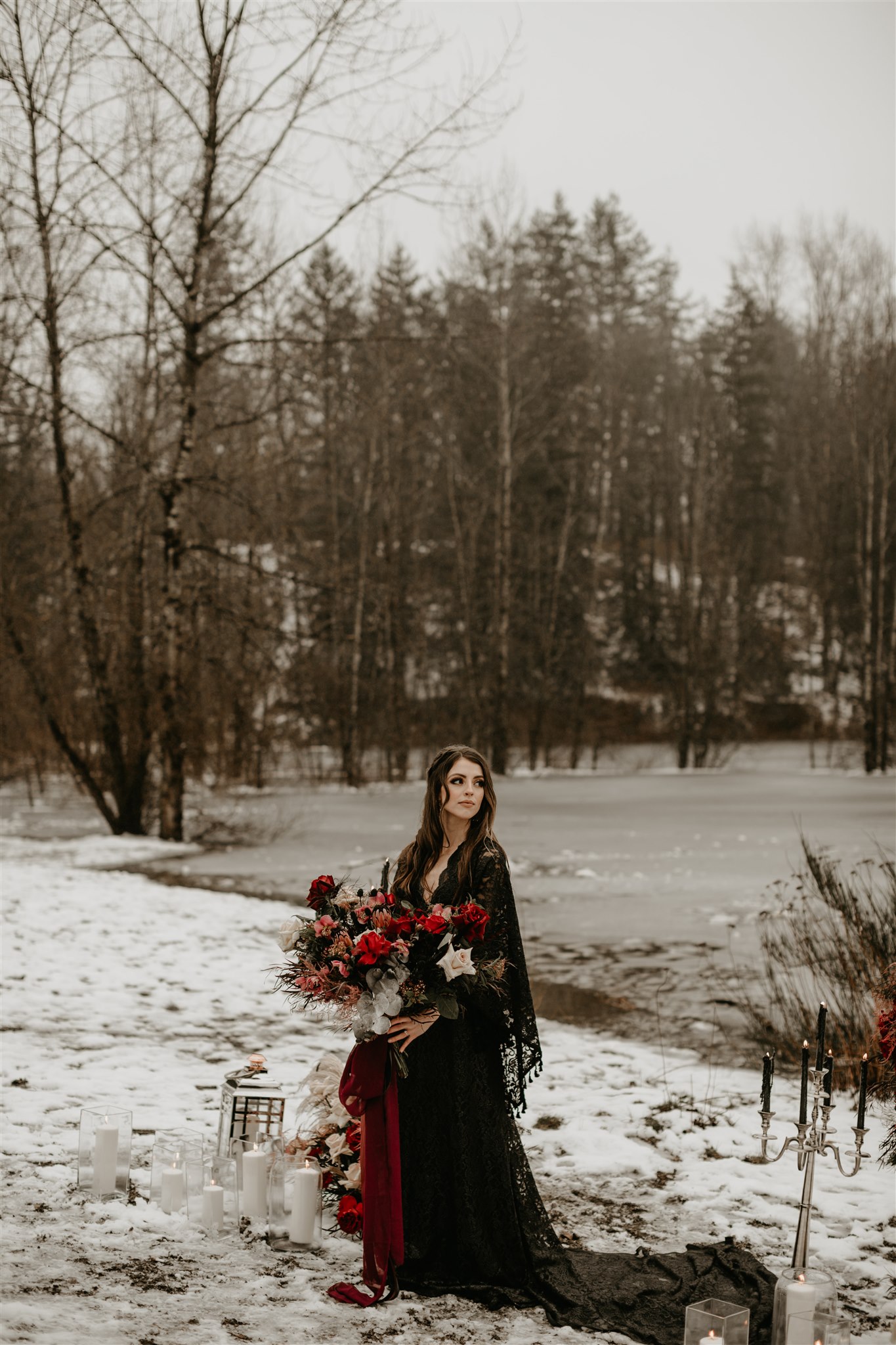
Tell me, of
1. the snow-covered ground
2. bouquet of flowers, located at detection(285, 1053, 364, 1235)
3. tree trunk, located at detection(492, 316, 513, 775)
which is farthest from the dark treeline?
bouquet of flowers, located at detection(285, 1053, 364, 1235)

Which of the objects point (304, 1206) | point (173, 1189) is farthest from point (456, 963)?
point (173, 1189)

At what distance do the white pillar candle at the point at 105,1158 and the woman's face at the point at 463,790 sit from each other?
67.3 inches

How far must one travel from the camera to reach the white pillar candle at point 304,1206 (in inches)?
166

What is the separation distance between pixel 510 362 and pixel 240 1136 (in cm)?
2377

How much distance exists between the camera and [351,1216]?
4.39m

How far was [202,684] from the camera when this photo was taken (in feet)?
61.7

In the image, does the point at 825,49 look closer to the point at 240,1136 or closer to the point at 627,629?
the point at 240,1136

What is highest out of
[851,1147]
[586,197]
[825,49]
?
[586,197]

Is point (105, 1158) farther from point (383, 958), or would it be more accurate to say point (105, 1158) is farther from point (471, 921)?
point (471, 921)

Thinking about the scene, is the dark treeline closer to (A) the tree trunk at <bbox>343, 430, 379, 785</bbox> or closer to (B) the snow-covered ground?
(A) the tree trunk at <bbox>343, 430, 379, 785</bbox>

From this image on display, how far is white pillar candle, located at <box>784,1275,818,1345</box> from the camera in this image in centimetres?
342

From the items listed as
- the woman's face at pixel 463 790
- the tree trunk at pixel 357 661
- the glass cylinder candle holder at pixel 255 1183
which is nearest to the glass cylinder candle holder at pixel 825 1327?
the woman's face at pixel 463 790

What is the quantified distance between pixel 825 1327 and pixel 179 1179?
226 cm

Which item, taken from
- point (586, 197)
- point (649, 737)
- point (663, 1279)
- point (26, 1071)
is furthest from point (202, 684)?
point (586, 197)
